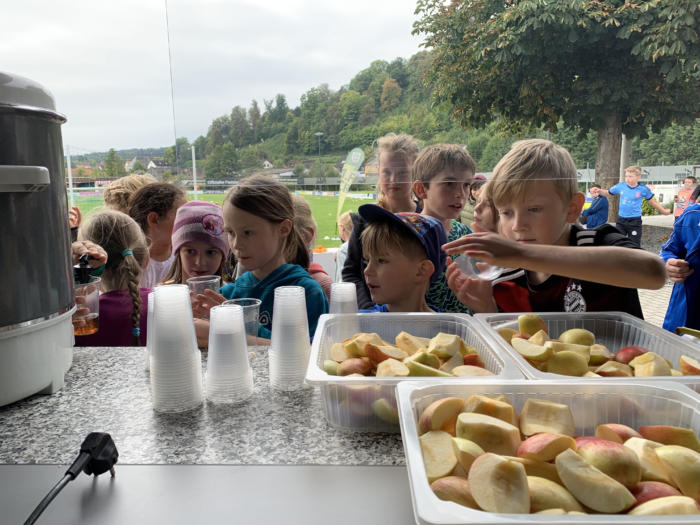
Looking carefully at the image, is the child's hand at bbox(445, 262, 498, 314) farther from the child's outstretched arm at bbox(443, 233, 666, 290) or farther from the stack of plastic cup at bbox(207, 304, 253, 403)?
the stack of plastic cup at bbox(207, 304, 253, 403)

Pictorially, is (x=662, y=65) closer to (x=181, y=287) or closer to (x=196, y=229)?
(x=181, y=287)

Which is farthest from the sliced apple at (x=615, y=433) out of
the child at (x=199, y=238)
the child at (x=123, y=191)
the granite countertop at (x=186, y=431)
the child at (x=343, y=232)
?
the child at (x=123, y=191)

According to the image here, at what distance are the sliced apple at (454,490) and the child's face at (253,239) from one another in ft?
3.62

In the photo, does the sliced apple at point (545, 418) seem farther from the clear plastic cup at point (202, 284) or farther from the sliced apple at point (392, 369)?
the clear plastic cup at point (202, 284)

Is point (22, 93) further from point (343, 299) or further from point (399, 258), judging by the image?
point (399, 258)

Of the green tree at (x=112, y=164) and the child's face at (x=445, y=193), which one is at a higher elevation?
the green tree at (x=112, y=164)

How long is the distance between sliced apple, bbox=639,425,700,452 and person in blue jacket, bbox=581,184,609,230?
113 cm

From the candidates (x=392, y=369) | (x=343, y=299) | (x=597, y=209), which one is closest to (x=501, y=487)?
(x=392, y=369)

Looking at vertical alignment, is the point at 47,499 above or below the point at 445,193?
below

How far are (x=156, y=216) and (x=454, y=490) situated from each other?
6.54 ft

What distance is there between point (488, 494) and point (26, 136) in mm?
802

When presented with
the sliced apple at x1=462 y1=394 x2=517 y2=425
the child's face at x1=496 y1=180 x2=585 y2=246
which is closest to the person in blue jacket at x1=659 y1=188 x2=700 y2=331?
the child's face at x1=496 y1=180 x2=585 y2=246

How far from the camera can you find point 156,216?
212 centimetres

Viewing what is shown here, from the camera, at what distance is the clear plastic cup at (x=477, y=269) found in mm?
1332
